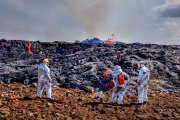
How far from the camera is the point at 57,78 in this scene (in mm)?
31188

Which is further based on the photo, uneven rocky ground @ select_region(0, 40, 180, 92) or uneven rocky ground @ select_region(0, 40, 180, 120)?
uneven rocky ground @ select_region(0, 40, 180, 92)

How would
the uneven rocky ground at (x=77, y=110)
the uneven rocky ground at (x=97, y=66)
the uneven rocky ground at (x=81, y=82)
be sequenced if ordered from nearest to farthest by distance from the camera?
the uneven rocky ground at (x=77, y=110) < the uneven rocky ground at (x=81, y=82) < the uneven rocky ground at (x=97, y=66)

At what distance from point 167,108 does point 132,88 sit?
7.28 metres

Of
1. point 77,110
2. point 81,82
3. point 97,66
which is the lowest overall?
point 81,82

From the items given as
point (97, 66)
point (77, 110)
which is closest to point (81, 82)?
point (97, 66)

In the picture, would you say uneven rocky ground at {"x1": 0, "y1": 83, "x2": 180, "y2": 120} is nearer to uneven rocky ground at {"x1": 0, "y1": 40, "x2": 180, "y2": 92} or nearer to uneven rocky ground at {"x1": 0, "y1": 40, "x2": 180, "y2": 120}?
uneven rocky ground at {"x1": 0, "y1": 40, "x2": 180, "y2": 120}

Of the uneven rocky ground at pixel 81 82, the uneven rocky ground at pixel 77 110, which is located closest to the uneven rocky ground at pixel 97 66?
the uneven rocky ground at pixel 81 82

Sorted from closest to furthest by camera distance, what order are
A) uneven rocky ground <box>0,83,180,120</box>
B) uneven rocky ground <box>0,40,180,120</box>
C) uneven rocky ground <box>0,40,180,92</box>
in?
uneven rocky ground <box>0,83,180,120</box>
uneven rocky ground <box>0,40,180,120</box>
uneven rocky ground <box>0,40,180,92</box>

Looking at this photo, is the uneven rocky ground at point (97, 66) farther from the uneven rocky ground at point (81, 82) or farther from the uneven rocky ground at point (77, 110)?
the uneven rocky ground at point (77, 110)

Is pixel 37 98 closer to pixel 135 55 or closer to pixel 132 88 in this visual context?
pixel 132 88

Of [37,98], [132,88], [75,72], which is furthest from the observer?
[75,72]

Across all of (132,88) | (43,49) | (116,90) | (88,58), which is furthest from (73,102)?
(43,49)

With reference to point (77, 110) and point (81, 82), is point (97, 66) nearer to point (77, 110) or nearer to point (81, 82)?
point (81, 82)

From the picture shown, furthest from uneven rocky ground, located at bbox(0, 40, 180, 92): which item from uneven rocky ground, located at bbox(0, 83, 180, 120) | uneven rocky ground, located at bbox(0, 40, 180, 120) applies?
uneven rocky ground, located at bbox(0, 83, 180, 120)
